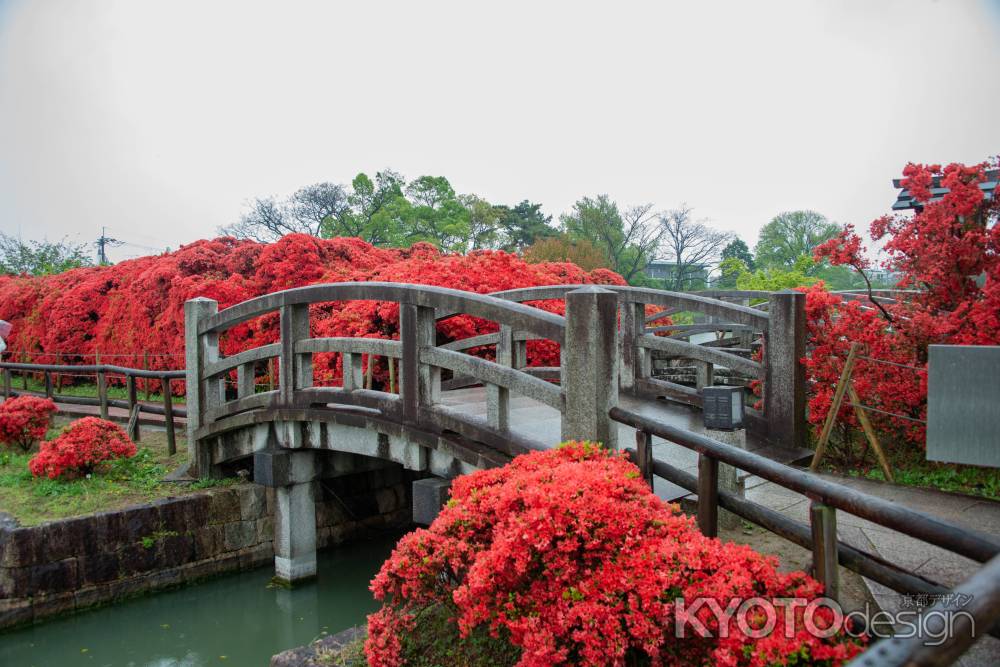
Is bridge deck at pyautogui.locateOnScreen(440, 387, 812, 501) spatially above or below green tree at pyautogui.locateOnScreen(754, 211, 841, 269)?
below

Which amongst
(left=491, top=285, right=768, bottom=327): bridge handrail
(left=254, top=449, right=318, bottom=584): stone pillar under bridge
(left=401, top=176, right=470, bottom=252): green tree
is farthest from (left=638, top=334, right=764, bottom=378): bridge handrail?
(left=401, top=176, right=470, bottom=252): green tree

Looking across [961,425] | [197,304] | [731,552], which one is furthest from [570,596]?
[197,304]

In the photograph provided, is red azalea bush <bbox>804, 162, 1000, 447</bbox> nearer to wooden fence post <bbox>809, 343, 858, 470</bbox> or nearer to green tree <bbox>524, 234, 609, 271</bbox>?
wooden fence post <bbox>809, 343, 858, 470</bbox>

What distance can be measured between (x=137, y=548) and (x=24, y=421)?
3430mm

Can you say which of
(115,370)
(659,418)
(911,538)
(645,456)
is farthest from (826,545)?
(115,370)

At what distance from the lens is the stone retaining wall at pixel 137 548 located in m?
6.37

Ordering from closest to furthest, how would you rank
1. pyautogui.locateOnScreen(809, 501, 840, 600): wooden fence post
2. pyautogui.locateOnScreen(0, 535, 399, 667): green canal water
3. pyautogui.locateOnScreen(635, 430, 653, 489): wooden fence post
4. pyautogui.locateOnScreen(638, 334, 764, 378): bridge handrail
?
1. pyautogui.locateOnScreen(809, 501, 840, 600): wooden fence post
2. pyautogui.locateOnScreen(635, 430, 653, 489): wooden fence post
3. pyautogui.locateOnScreen(638, 334, 764, 378): bridge handrail
4. pyautogui.locateOnScreen(0, 535, 399, 667): green canal water

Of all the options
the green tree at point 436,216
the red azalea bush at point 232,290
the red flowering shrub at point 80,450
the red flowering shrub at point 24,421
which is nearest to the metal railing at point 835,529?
the red azalea bush at point 232,290

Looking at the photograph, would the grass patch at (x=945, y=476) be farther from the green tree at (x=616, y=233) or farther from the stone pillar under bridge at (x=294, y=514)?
the green tree at (x=616, y=233)

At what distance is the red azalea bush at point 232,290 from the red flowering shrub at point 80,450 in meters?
2.71

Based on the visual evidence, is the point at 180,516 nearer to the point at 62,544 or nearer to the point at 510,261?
the point at 62,544

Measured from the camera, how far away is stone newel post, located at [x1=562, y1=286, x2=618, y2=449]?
164 inches

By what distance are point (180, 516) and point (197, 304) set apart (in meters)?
2.32

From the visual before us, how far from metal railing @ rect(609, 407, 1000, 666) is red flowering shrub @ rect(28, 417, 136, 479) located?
6.38 meters
